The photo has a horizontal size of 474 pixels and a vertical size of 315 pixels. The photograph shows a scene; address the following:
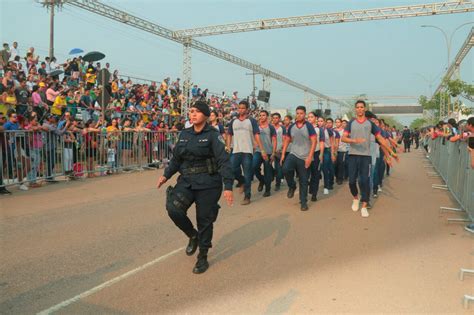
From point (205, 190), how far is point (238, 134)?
4.19m

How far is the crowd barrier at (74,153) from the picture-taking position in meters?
9.51

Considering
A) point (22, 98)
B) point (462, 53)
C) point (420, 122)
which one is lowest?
point (22, 98)

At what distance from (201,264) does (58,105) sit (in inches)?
432

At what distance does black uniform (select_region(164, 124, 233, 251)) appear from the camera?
462cm

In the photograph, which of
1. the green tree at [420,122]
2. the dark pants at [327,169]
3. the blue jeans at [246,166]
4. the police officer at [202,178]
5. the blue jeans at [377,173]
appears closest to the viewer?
the police officer at [202,178]

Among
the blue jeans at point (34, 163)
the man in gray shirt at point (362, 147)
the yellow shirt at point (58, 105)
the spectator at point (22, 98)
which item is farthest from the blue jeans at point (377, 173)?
the yellow shirt at point (58, 105)

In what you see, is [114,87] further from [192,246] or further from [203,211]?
[203,211]

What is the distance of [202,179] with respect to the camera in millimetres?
4637

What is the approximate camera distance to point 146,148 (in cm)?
1462

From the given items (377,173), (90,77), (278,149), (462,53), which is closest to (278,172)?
(278,149)

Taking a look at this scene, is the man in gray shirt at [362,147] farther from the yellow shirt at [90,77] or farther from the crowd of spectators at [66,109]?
the yellow shirt at [90,77]

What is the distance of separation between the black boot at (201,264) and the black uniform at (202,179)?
5cm

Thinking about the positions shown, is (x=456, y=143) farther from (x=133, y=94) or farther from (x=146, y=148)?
(x=133, y=94)

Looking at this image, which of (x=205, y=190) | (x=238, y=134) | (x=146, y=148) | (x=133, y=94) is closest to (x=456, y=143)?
(x=238, y=134)
